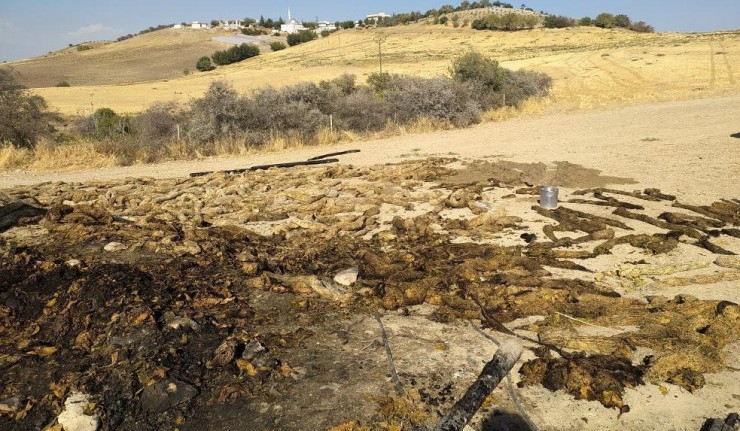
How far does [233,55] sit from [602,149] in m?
62.8

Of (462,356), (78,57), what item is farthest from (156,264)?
(78,57)

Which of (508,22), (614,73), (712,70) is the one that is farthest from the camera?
(508,22)

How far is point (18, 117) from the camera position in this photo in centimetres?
1634

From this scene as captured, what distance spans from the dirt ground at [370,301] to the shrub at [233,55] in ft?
202

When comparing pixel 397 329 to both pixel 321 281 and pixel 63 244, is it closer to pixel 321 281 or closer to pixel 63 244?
pixel 321 281

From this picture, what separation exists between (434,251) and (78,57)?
280ft

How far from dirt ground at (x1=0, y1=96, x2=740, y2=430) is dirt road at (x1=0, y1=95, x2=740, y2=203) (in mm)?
383

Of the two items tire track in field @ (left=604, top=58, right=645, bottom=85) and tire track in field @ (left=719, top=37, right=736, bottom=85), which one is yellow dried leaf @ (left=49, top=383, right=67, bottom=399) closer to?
tire track in field @ (left=719, top=37, right=736, bottom=85)

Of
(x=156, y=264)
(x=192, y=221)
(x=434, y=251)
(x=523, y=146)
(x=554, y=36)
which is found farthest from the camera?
(x=554, y=36)

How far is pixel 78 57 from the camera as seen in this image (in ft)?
255

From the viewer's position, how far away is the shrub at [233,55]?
6853cm

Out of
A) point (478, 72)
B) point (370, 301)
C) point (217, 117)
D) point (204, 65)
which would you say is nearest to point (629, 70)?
point (478, 72)

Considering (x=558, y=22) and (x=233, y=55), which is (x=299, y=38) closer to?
(x=233, y=55)

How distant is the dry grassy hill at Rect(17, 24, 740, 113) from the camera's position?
91.5ft
